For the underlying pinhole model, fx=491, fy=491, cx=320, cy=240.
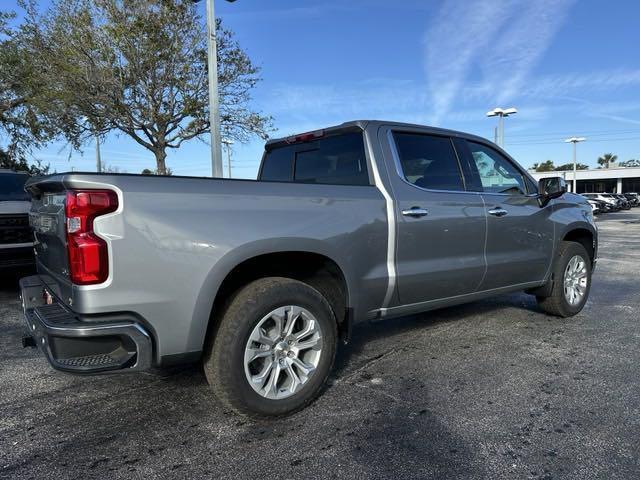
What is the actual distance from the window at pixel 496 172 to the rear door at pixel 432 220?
34cm

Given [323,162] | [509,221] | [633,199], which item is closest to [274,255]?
[323,162]

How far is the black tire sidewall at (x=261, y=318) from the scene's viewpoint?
2.82 m

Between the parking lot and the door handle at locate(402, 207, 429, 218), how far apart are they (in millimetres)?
1223

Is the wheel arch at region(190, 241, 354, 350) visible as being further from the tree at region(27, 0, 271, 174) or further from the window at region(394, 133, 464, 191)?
the tree at region(27, 0, 271, 174)

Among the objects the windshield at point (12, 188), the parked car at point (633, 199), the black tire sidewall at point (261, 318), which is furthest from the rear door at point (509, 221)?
the parked car at point (633, 199)

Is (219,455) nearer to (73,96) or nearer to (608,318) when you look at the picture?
(608,318)

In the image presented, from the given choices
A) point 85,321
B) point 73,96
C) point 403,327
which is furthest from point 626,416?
point 73,96

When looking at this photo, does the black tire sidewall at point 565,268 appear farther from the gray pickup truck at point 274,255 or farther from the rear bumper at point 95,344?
the rear bumper at point 95,344

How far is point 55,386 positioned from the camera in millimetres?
3625

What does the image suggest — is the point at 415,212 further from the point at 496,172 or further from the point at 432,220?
the point at 496,172

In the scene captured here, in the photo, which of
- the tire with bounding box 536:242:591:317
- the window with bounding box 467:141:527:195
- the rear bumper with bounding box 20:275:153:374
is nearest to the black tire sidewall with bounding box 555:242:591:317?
the tire with bounding box 536:242:591:317

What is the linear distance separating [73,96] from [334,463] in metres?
13.6

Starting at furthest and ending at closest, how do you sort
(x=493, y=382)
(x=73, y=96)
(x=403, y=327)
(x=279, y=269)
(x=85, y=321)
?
(x=73, y=96) → (x=403, y=327) → (x=493, y=382) → (x=279, y=269) → (x=85, y=321)

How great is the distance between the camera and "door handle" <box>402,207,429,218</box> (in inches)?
142
